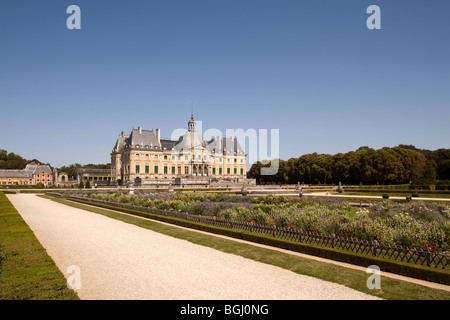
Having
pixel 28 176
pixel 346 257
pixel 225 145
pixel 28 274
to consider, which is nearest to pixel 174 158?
pixel 225 145

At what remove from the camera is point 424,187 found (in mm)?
45375

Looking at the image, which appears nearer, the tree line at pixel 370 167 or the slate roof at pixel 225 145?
the tree line at pixel 370 167

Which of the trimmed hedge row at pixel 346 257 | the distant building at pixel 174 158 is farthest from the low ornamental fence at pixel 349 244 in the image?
the distant building at pixel 174 158

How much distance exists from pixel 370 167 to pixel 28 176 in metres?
97.3

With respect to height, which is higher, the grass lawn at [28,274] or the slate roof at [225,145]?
the slate roof at [225,145]

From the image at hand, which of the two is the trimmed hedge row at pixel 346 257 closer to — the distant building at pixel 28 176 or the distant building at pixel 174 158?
the distant building at pixel 174 158

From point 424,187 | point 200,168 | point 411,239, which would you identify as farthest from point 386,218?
point 200,168

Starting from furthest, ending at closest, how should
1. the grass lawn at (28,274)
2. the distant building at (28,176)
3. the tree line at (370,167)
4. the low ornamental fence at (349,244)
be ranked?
the distant building at (28,176), the tree line at (370,167), the low ornamental fence at (349,244), the grass lawn at (28,274)

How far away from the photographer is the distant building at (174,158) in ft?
260

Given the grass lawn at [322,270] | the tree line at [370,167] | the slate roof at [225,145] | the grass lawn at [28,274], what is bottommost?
the grass lawn at [322,270]

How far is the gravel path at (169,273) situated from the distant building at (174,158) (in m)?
61.7

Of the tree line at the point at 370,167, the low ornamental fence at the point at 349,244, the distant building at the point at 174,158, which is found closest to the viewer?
the low ornamental fence at the point at 349,244

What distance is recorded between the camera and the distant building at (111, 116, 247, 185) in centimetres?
7938
